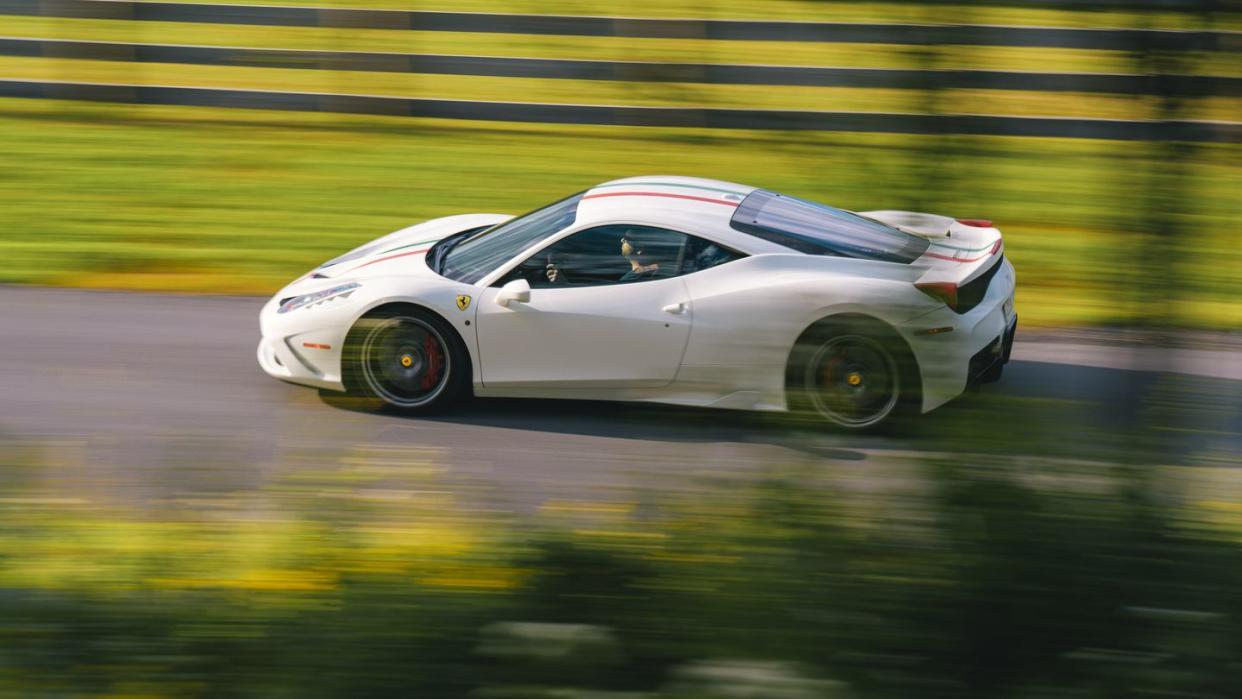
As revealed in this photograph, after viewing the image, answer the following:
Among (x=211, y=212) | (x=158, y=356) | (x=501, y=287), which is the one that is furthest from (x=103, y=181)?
(x=501, y=287)

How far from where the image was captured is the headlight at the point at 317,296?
6.57m

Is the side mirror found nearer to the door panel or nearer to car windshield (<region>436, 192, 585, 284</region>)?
the door panel

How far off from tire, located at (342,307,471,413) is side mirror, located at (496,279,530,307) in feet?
1.06

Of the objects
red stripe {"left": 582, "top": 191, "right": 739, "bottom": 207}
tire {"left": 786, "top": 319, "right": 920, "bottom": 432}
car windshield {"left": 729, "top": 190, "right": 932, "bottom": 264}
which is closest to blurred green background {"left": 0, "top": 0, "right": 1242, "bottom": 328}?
tire {"left": 786, "top": 319, "right": 920, "bottom": 432}

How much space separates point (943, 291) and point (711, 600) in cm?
89

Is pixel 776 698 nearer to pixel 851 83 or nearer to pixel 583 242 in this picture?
pixel 851 83

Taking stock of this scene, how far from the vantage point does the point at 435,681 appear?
2557 mm

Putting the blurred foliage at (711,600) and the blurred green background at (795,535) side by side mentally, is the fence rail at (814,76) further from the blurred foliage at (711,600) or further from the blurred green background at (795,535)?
the blurred foliage at (711,600)

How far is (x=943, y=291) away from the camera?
2881 mm

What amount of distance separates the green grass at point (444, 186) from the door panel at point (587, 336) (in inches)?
28.8

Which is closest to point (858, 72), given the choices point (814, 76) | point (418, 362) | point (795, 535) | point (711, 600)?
point (814, 76)

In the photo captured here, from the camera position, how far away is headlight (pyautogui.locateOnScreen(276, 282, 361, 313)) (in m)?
6.57

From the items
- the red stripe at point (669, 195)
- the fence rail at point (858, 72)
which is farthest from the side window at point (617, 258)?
the fence rail at point (858, 72)

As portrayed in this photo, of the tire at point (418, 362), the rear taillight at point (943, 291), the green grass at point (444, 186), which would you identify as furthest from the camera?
the tire at point (418, 362)
